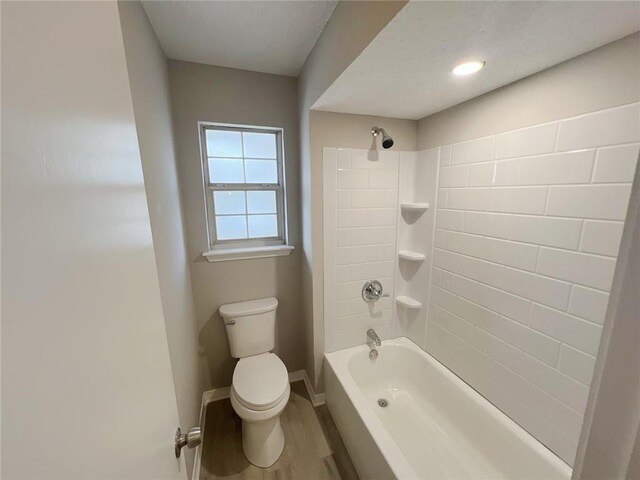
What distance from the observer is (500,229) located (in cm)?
129

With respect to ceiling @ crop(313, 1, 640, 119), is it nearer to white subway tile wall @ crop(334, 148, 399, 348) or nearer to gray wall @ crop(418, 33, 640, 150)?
gray wall @ crop(418, 33, 640, 150)

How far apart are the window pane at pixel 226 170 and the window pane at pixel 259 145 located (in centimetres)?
11

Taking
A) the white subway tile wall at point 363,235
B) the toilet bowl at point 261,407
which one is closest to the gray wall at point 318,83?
the white subway tile wall at point 363,235

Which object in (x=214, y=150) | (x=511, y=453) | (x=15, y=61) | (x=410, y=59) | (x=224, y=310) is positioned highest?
(x=410, y=59)

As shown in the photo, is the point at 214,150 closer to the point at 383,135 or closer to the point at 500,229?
the point at 383,135

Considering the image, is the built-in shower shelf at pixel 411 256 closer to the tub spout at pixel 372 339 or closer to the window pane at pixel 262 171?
the tub spout at pixel 372 339

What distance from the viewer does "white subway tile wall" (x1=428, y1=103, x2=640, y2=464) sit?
0.93 m

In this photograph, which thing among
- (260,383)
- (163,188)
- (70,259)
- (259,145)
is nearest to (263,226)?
(259,145)

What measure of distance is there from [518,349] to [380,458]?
86 cm

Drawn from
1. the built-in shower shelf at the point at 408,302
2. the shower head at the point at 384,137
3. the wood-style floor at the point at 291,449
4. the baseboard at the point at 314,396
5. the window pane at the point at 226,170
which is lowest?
the wood-style floor at the point at 291,449

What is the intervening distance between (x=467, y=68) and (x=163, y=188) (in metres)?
1.48

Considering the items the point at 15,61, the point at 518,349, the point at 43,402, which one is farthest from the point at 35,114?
the point at 518,349

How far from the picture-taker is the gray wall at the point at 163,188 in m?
0.94

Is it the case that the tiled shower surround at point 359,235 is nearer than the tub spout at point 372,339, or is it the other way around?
the tiled shower surround at point 359,235
